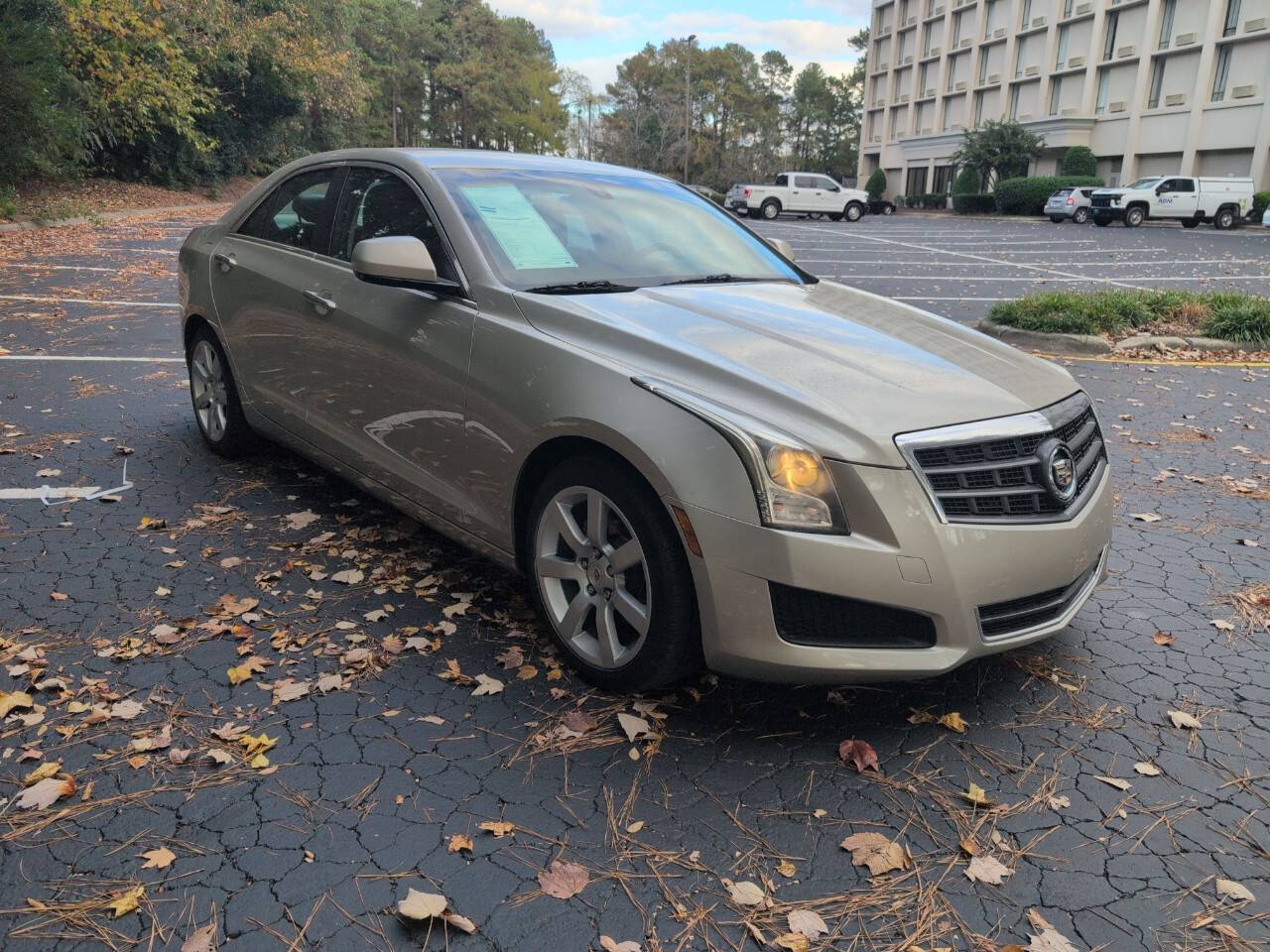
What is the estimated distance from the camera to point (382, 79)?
73.1 m

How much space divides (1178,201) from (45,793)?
4027cm

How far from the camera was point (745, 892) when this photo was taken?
242cm

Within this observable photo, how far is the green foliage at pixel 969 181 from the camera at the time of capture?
52.8 m

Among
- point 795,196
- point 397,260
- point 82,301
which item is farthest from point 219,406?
point 795,196

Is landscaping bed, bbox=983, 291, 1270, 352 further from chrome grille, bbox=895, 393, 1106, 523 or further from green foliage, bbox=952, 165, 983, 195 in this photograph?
green foliage, bbox=952, 165, 983, 195

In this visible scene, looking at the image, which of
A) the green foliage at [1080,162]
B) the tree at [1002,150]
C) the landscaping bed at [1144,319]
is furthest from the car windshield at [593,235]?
the tree at [1002,150]

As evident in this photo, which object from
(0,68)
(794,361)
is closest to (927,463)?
(794,361)

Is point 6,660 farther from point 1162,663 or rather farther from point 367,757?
point 1162,663

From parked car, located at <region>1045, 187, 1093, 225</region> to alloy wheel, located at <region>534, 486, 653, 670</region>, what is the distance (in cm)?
4024

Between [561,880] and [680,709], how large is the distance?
2.91ft

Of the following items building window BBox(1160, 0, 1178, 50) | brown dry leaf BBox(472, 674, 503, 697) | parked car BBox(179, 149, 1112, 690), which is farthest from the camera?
building window BBox(1160, 0, 1178, 50)

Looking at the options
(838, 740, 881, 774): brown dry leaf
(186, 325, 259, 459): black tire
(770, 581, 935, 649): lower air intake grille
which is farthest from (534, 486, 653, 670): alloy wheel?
(186, 325, 259, 459): black tire

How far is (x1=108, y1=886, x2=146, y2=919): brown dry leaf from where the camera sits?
2314mm

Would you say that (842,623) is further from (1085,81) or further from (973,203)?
(1085,81)
